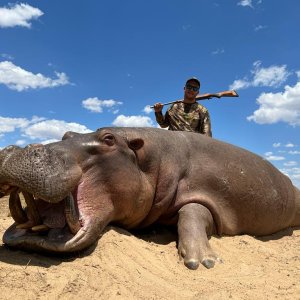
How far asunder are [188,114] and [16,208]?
4.38 meters

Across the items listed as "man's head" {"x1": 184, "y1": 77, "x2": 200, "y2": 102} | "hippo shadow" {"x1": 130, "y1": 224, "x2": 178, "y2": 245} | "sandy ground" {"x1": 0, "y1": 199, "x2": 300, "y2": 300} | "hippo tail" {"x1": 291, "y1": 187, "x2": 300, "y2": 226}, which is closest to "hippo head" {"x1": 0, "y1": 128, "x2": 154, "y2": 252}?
"sandy ground" {"x1": 0, "y1": 199, "x2": 300, "y2": 300}

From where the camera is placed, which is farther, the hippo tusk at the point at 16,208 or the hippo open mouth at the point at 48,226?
the hippo tusk at the point at 16,208

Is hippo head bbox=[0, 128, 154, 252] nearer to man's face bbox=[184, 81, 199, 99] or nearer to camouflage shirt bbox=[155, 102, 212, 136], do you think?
camouflage shirt bbox=[155, 102, 212, 136]

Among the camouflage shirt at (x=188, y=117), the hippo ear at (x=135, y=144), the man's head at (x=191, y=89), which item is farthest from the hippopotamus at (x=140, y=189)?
the man's head at (x=191, y=89)

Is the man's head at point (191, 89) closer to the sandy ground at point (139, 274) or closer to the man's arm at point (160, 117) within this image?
the man's arm at point (160, 117)

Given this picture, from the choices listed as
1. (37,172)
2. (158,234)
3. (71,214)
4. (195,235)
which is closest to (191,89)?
(158,234)

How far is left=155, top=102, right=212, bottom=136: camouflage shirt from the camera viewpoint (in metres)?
7.62

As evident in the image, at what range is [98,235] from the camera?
13.3 feet

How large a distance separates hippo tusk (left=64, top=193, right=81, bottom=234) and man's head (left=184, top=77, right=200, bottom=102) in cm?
445

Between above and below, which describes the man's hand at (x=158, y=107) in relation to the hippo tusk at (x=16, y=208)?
above

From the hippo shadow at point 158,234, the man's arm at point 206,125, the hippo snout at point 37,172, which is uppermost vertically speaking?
the man's arm at point 206,125

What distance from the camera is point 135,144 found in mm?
4805

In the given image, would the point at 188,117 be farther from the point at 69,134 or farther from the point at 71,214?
the point at 71,214

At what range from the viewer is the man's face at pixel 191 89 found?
307 inches
